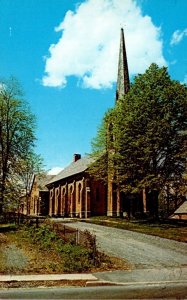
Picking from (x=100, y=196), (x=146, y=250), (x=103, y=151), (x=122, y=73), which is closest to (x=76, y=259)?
(x=146, y=250)

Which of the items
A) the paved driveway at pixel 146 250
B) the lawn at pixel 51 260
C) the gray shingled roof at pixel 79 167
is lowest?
the paved driveway at pixel 146 250

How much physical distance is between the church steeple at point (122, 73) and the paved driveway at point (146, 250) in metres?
31.0

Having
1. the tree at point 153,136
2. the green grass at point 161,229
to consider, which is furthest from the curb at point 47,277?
the tree at point 153,136

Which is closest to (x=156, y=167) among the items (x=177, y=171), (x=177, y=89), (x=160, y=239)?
(x=177, y=171)

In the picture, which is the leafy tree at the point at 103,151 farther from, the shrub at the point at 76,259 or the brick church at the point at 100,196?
the shrub at the point at 76,259

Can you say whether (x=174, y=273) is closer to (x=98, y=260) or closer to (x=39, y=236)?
(x=98, y=260)

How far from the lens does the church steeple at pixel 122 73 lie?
51031 millimetres

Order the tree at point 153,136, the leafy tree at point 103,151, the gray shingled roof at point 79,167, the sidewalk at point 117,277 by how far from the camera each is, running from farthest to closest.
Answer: the gray shingled roof at point 79,167
the leafy tree at point 103,151
the tree at point 153,136
the sidewalk at point 117,277

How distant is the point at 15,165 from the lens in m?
36.9

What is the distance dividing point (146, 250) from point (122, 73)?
1493 inches

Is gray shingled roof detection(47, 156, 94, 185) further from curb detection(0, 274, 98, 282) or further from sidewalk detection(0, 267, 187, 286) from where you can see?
curb detection(0, 274, 98, 282)

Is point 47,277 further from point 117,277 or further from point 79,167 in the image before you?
point 79,167

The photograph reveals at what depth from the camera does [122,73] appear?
5200 centimetres

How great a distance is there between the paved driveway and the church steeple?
102ft
